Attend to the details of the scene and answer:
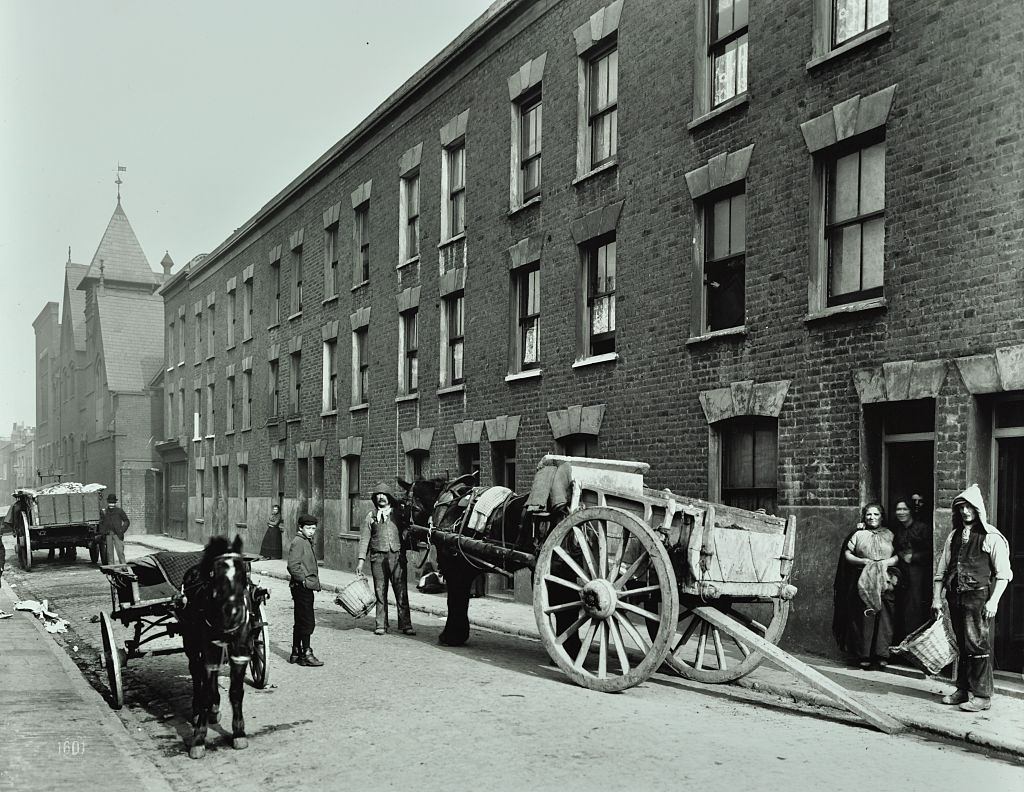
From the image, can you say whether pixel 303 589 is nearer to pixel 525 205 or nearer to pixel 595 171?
pixel 595 171

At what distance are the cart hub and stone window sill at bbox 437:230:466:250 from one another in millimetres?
11642

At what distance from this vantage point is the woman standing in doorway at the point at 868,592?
396 inches

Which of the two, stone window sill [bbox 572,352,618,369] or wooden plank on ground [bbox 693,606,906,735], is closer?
wooden plank on ground [bbox 693,606,906,735]

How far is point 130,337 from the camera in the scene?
50.7 meters

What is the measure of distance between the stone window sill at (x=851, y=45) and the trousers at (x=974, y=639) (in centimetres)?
588

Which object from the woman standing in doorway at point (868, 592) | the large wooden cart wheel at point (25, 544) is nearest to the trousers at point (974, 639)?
the woman standing in doorway at point (868, 592)

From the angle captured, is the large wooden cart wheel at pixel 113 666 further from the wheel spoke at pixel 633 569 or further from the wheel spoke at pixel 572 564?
the wheel spoke at pixel 633 569

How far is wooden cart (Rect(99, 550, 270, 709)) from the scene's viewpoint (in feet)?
28.5

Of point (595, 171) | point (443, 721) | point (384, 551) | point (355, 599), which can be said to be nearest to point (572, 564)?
point (443, 721)

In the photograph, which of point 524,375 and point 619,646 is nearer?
point 619,646

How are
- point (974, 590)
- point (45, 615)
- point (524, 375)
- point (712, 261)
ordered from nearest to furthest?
point (974, 590)
point (712, 261)
point (45, 615)
point (524, 375)

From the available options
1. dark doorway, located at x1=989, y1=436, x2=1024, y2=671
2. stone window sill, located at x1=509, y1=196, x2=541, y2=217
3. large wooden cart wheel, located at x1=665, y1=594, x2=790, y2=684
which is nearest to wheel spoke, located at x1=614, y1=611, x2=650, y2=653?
large wooden cart wheel, located at x1=665, y1=594, x2=790, y2=684

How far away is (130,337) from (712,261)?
1715 inches

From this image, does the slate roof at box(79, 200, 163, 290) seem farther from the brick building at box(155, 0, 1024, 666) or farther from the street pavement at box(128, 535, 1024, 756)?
the street pavement at box(128, 535, 1024, 756)
